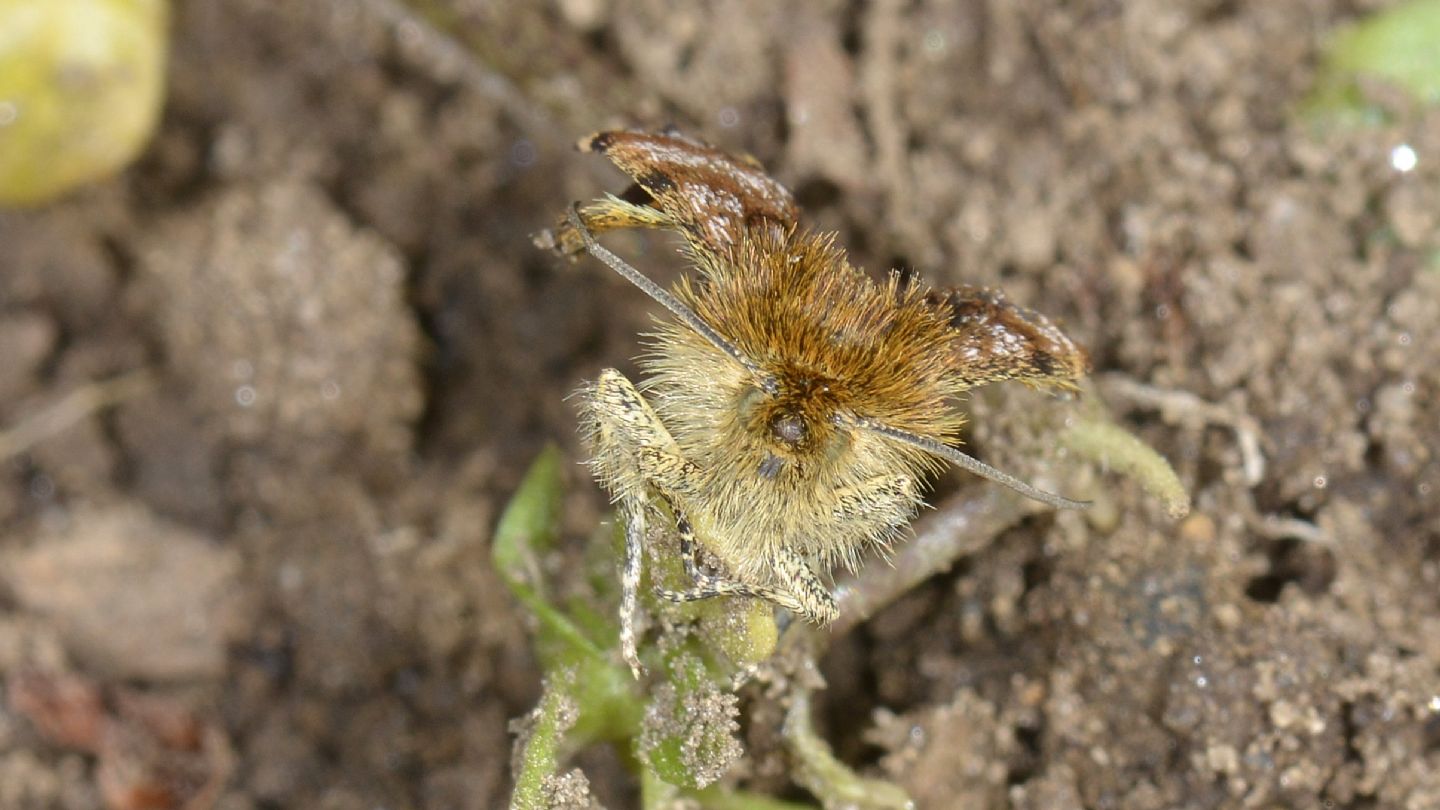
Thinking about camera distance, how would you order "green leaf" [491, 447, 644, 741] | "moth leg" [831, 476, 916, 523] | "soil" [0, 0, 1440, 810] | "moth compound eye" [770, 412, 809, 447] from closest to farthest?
1. "moth compound eye" [770, 412, 809, 447]
2. "moth leg" [831, 476, 916, 523]
3. "green leaf" [491, 447, 644, 741]
4. "soil" [0, 0, 1440, 810]

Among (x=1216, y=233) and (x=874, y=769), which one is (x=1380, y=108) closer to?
(x=1216, y=233)

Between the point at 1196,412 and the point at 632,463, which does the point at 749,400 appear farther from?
the point at 1196,412

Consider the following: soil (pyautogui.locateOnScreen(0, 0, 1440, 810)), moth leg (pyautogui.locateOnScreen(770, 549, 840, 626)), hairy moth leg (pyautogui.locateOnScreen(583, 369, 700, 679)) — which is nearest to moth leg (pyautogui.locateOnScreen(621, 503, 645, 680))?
hairy moth leg (pyautogui.locateOnScreen(583, 369, 700, 679))

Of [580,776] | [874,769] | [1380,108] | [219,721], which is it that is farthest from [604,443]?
[1380,108]

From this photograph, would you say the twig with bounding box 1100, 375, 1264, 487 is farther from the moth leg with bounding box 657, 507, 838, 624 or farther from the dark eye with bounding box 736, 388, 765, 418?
the dark eye with bounding box 736, 388, 765, 418

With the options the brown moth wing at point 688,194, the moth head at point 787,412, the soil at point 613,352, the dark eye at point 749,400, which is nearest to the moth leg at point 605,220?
the brown moth wing at point 688,194

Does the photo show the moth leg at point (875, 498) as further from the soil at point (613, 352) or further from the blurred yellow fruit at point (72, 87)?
the blurred yellow fruit at point (72, 87)
